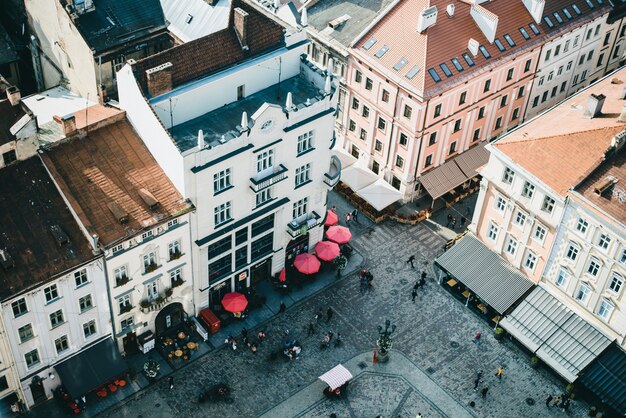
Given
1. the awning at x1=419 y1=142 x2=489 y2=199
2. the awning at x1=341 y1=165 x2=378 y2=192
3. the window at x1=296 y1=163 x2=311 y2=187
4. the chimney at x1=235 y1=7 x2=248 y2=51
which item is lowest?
the awning at x1=341 y1=165 x2=378 y2=192

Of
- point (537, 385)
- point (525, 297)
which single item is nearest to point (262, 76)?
point (525, 297)

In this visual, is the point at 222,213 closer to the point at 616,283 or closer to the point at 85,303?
the point at 85,303

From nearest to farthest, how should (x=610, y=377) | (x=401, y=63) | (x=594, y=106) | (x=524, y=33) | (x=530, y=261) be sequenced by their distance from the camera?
(x=610, y=377)
(x=594, y=106)
(x=530, y=261)
(x=401, y=63)
(x=524, y=33)

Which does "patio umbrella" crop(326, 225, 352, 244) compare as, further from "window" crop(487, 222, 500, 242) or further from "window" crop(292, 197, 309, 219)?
"window" crop(487, 222, 500, 242)

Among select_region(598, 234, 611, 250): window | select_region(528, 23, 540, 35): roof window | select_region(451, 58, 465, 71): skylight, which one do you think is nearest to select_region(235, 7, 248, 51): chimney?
select_region(451, 58, 465, 71): skylight

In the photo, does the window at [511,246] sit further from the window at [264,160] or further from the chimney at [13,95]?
the chimney at [13,95]

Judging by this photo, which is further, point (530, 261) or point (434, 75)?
point (434, 75)

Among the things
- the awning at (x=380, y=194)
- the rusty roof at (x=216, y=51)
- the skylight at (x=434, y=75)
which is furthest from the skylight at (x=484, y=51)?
the rusty roof at (x=216, y=51)

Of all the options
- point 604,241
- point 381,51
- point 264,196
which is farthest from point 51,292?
point 604,241
